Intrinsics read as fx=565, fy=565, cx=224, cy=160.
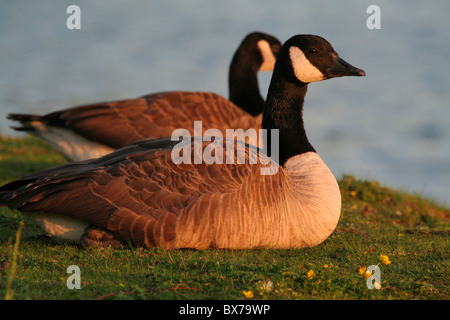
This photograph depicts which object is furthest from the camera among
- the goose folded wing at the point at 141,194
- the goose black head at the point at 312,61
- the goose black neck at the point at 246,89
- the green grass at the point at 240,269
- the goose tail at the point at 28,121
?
the goose black neck at the point at 246,89

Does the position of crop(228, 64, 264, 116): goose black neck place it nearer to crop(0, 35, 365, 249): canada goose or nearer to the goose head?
the goose head

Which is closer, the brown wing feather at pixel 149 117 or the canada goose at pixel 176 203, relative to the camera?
the canada goose at pixel 176 203

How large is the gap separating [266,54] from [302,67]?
5.02 meters

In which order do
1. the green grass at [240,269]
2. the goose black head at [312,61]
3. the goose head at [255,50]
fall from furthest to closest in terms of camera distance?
the goose head at [255,50]
the goose black head at [312,61]
the green grass at [240,269]

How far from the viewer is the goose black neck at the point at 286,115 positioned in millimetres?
7188

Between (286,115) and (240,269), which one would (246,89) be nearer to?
(286,115)

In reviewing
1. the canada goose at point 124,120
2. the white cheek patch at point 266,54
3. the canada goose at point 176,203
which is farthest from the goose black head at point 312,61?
the white cheek patch at point 266,54

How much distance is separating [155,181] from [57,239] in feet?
4.66

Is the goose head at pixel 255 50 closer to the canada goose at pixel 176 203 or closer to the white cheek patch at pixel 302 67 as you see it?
the white cheek patch at pixel 302 67

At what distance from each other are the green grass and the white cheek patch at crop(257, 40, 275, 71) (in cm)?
522

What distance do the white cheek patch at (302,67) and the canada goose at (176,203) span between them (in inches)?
49.2

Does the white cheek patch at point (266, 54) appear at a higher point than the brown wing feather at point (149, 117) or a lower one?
higher
